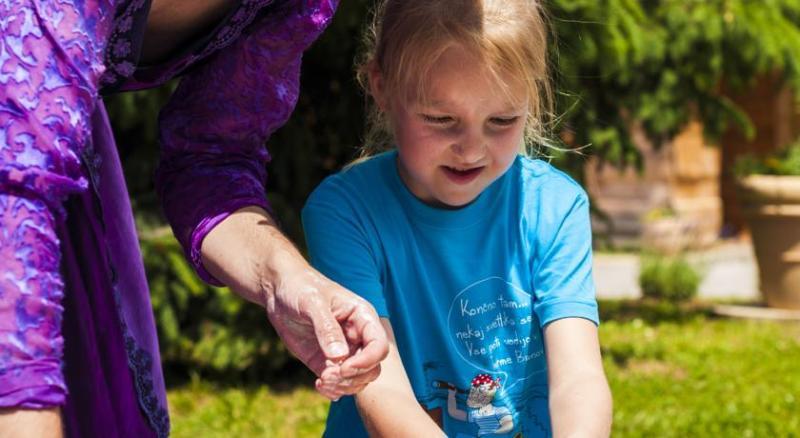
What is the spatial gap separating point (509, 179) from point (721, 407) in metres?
3.43

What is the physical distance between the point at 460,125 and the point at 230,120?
1.32 feet

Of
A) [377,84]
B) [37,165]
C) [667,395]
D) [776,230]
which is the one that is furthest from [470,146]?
[776,230]

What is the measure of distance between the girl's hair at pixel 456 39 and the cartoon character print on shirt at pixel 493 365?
1.18 ft

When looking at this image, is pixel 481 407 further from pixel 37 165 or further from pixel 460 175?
pixel 37 165

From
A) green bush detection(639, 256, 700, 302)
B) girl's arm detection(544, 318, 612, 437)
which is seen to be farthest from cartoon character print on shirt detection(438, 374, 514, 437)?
green bush detection(639, 256, 700, 302)

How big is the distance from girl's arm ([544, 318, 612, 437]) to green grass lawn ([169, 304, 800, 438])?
2754mm

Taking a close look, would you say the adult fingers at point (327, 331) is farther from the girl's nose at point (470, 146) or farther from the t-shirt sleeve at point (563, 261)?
A: the t-shirt sleeve at point (563, 261)

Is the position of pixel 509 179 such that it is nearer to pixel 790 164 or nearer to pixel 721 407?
pixel 721 407

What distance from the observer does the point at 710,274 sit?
37.9ft

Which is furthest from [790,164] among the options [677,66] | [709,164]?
[709,164]

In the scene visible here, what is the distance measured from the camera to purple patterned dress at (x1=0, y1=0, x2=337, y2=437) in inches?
44.3

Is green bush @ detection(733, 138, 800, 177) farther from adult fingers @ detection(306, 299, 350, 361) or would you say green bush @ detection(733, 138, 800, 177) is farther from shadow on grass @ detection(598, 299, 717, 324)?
adult fingers @ detection(306, 299, 350, 361)

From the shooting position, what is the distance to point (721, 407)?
17.1 ft

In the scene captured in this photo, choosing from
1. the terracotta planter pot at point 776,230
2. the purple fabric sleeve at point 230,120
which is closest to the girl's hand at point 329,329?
the purple fabric sleeve at point 230,120
